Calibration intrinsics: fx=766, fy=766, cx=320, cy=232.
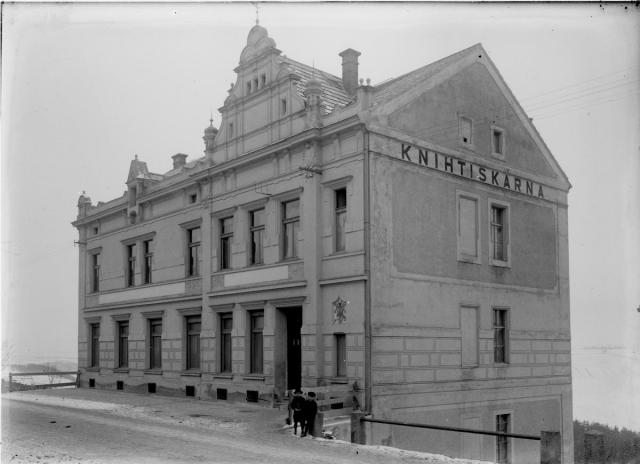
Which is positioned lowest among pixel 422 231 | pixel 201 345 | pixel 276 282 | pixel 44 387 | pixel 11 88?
pixel 44 387

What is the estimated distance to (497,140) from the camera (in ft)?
88.8

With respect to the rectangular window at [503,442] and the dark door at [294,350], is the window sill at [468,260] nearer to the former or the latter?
the rectangular window at [503,442]

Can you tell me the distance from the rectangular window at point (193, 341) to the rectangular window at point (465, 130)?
11.7 meters

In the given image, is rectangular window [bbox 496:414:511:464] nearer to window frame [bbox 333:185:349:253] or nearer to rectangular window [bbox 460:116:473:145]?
window frame [bbox 333:185:349:253]

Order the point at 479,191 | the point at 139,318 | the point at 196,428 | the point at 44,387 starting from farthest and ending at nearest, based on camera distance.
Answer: the point at 44,387, the point at 139,318, the point at 479,191, the point at 196,428

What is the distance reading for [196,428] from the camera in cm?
1933

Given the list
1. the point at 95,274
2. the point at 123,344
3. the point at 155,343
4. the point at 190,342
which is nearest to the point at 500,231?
the point at 190,342

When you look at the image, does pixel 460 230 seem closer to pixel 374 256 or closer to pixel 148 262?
pixel 374 256

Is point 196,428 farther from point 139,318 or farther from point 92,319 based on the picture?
point 92,319

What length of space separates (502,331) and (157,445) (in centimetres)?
1402

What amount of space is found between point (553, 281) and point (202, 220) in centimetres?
1327

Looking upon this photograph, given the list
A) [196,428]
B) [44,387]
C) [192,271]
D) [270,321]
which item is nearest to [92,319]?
[44,387]

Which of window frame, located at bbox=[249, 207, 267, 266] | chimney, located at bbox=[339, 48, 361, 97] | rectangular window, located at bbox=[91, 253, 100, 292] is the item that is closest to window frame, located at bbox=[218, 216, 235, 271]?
window frame, located at bbox=[249, 207, 267, 266]

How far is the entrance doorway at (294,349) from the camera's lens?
2412cm
